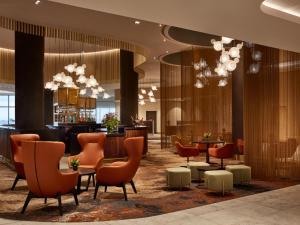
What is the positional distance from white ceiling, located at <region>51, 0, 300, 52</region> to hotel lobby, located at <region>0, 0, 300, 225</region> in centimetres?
2

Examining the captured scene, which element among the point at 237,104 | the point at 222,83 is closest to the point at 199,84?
the point at 222,83

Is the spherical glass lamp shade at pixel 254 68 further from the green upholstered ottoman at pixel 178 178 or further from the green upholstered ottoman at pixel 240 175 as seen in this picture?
the green upholstered ottoman at pixel 178 178

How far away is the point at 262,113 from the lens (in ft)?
27.6

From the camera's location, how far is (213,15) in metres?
5.06

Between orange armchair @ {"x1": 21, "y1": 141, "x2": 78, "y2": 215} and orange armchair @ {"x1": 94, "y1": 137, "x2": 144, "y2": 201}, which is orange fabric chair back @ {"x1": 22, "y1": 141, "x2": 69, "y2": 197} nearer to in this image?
orange armchair @ {"x1": 21, "y1": 141, "x2": 78, "y2": 215}

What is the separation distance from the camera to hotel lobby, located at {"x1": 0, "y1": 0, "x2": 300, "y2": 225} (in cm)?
530

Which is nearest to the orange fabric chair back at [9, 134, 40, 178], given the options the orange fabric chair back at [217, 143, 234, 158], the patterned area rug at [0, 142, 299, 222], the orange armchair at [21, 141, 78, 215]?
the patterned area rug at [0, 142, 299, 222]

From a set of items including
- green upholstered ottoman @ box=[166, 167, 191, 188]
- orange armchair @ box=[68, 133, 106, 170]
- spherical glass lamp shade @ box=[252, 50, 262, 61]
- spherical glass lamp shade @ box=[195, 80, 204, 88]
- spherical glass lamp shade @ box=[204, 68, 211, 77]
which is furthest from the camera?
spherical glass lamp shade @ box=[204, 68, 211, 77]

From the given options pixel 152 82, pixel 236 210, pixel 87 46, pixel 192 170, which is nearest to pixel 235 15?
pixel 236 210

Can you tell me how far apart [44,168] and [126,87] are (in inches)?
356

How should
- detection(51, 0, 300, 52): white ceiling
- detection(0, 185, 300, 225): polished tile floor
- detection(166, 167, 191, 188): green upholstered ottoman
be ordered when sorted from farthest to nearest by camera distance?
1. detection(166, 167, 191, 188): green upholstered ottoman
2. detection(0, 185, 300, 225): polished tile floor
3. detection(51, 0, 300, 52): white ceiling

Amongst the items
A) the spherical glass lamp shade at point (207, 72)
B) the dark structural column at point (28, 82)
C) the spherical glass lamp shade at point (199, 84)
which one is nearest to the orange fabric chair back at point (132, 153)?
the dark structural column at point (28, 82)

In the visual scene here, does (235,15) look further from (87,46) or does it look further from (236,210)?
(87,46)

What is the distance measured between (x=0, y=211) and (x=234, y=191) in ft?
14.2
